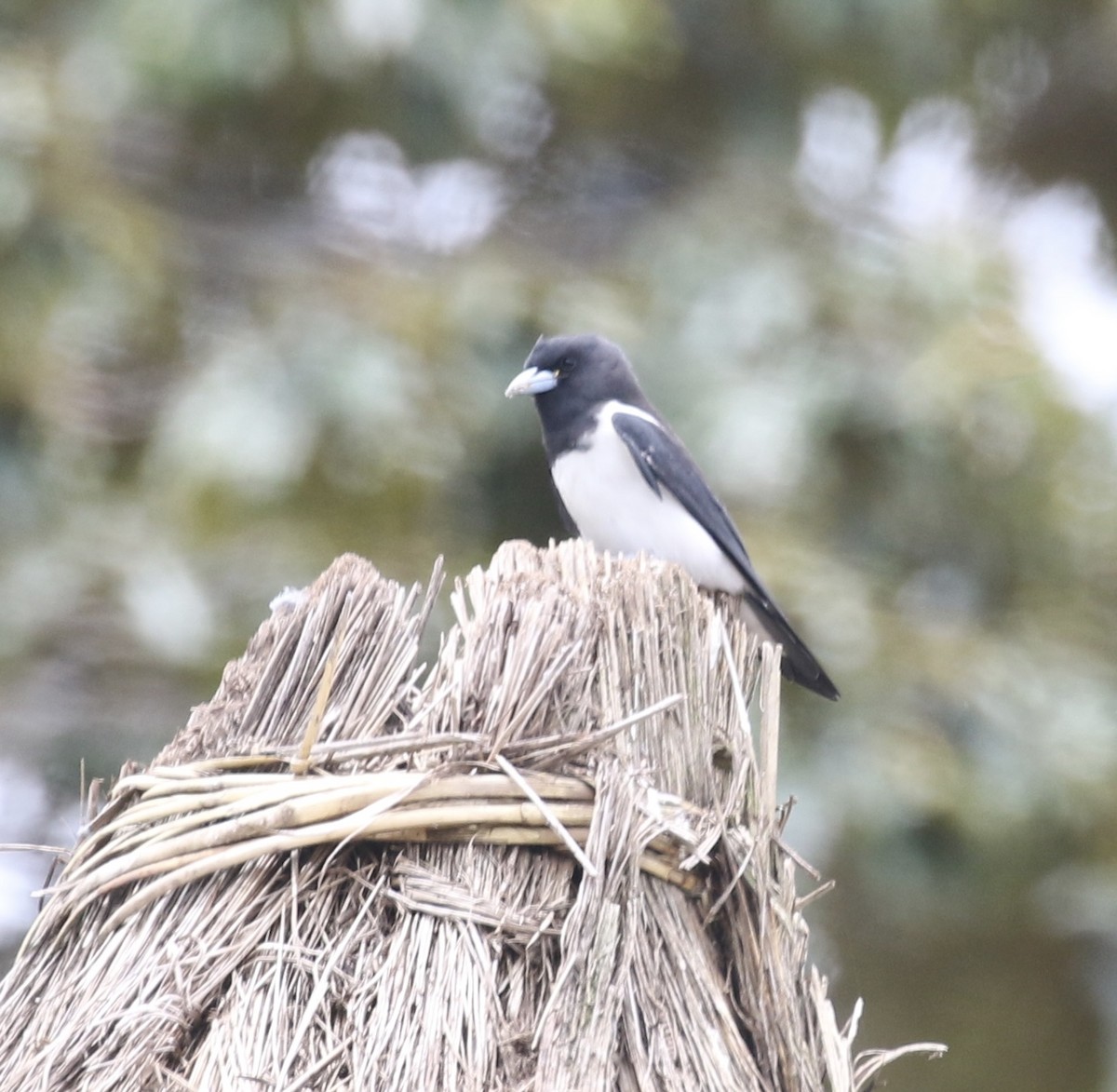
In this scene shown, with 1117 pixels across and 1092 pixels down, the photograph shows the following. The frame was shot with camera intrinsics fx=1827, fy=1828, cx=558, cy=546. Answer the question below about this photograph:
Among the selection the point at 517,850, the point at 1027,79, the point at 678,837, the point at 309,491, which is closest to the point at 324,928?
the point at 517,850

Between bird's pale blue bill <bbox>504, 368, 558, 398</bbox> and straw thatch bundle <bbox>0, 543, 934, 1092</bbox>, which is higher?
bird's pale blue bill <bbox>504, 368, 558, 398</bbox>

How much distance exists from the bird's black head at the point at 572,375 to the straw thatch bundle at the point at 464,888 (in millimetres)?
3163

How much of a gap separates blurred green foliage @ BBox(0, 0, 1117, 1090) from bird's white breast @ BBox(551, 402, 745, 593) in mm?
1788

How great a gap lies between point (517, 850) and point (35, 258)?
20.5 ft

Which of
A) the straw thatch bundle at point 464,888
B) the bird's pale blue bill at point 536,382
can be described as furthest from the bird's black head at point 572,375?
the straw thatch bundle at point 464,888

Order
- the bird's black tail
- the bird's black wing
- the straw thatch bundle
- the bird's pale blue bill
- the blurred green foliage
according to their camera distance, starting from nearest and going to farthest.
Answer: the straw thatch bundle
the bird's black tail
the bird's black wing
the bird's pale blue bill
the blurred green foliage

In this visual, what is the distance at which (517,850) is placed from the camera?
296cm

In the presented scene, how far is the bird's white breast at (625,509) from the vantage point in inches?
247

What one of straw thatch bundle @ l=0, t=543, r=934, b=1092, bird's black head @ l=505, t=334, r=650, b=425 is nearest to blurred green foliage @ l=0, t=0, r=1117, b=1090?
bird's black head @ l=505, t=334, r=650, b=425

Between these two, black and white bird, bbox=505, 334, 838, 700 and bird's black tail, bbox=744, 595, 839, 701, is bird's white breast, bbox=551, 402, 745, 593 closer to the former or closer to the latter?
black and white bird, bbox=505, 334, 838, 700

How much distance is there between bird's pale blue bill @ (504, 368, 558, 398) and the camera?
20.8 feet

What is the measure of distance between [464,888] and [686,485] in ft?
11.6

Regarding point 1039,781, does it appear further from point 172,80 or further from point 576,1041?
point 576,1041

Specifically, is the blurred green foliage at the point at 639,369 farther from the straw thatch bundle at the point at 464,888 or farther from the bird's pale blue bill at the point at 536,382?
the straw thatch bundle at the point at 464,888
